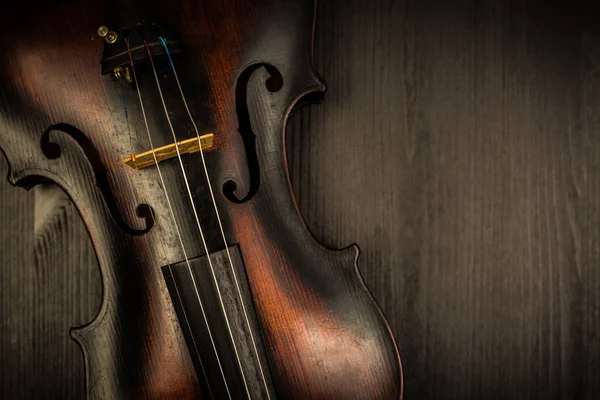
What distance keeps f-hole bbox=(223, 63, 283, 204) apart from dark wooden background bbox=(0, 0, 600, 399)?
21 centimetres

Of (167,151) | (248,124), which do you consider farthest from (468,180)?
(167,151)

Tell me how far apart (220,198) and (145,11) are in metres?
0.33

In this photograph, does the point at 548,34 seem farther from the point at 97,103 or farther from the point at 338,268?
the point at 97,103

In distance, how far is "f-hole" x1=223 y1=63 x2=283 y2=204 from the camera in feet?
2.79

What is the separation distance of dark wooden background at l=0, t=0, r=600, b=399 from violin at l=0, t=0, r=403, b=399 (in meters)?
0.23

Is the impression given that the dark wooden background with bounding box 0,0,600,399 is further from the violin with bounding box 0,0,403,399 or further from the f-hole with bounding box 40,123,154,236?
the f-hole with bounding box 40,123,154,236

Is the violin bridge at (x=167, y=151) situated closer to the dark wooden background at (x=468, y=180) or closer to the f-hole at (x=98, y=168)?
the f-hole at (x=98, y=168)

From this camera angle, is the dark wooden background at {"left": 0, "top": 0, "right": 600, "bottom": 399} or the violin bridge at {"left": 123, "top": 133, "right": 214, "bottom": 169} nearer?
the violin bridge at {"left": 123, "top": 133, "right": 214, "bottom": 169}

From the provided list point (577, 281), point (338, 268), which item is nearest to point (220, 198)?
point (338, 268)

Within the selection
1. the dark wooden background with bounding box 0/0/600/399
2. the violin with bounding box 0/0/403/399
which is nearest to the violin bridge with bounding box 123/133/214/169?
the violin with bounding box 0/0/403/399

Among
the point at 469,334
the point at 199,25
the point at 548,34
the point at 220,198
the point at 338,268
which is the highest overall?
the point at 199,25

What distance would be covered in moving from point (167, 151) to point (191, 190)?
0.23 feet

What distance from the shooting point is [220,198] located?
0.84 m

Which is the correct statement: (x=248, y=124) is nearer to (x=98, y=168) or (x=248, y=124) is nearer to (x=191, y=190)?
(x=191, y=190)
